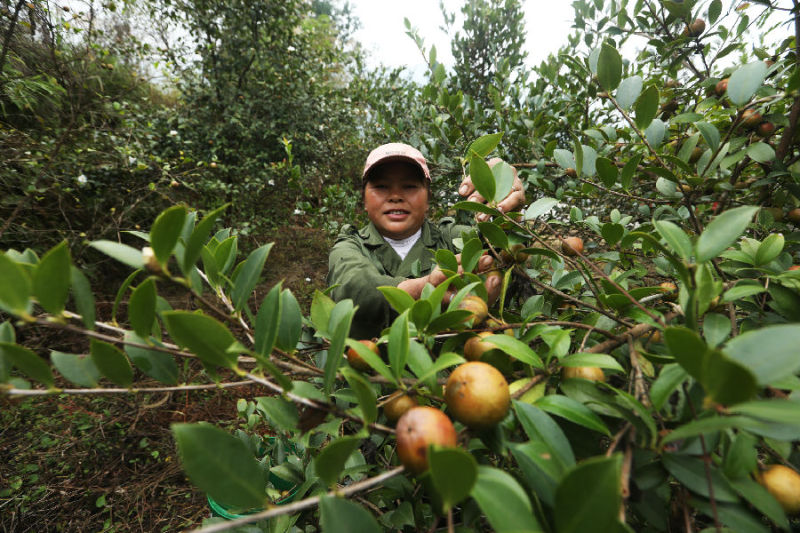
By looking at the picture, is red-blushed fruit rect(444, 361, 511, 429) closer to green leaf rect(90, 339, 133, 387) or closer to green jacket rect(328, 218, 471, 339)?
green leaf rect(90, 339, 133, 387)

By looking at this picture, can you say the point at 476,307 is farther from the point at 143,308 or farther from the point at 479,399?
the point at 143,308

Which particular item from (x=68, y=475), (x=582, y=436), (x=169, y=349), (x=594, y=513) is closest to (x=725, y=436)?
(x=582, y=436)

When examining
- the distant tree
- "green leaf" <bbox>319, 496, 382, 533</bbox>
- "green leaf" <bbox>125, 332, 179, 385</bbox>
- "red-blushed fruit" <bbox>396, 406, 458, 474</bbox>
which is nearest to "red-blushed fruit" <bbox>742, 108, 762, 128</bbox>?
"red-blushed fruit" <bbox>396, 406, 458, 474</bbox>

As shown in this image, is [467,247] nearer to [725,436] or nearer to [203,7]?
[725,436]

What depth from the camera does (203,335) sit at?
1.15 ft

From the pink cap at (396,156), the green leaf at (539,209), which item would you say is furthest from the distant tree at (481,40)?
the green leaf at (539,209)

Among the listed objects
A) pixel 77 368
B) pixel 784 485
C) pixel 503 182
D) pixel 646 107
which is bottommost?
pixel 784 485

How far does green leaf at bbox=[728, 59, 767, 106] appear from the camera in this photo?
0.68 m

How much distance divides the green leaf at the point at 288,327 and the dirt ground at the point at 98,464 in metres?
1.57

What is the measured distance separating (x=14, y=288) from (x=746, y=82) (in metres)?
1.20

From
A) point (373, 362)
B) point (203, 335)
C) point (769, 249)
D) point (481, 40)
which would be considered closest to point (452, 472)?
point (373, 362)

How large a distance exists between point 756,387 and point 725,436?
195 mm

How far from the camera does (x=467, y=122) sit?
199 centimetres

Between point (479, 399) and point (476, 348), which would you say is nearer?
point (479, 399)
